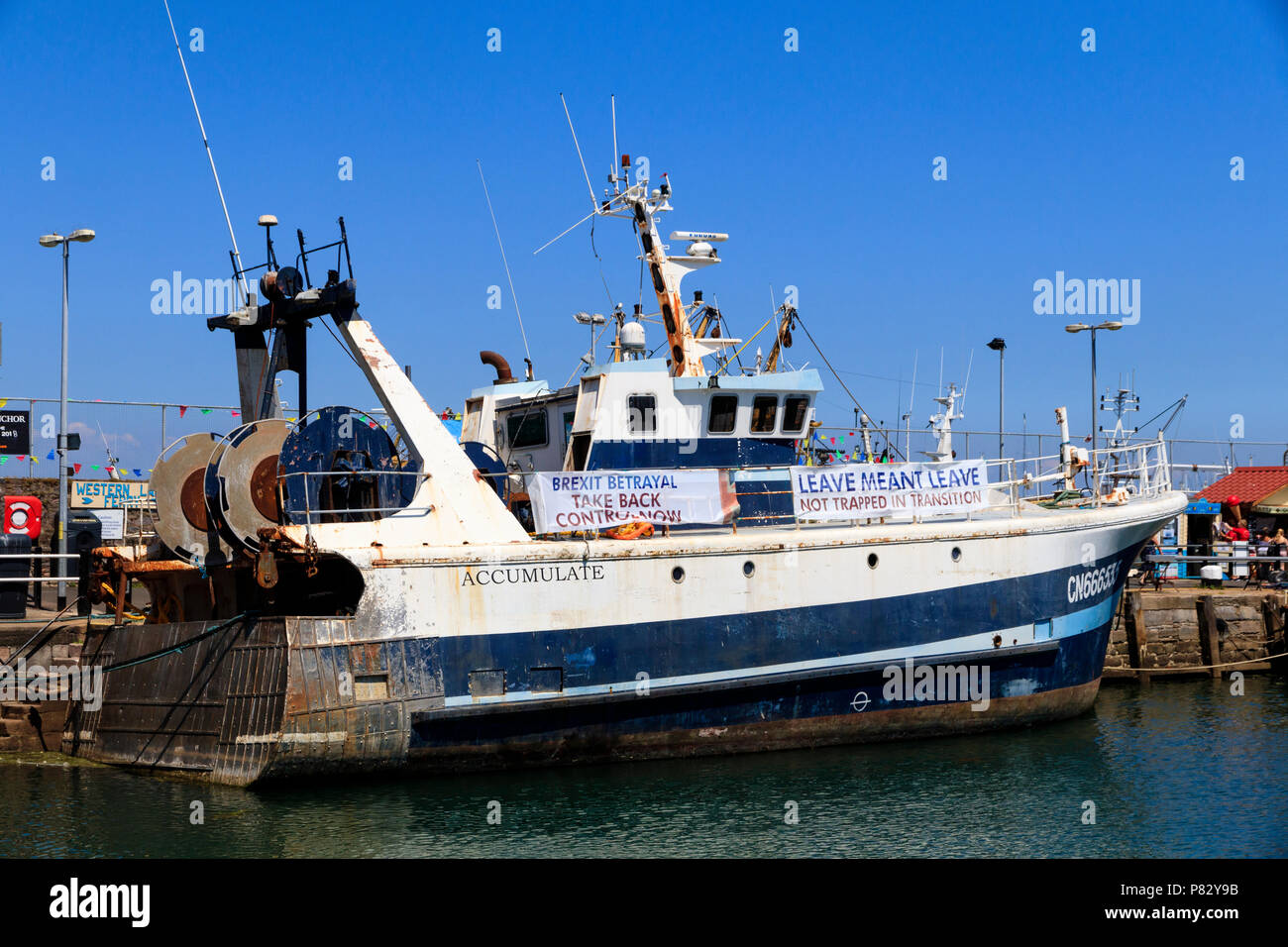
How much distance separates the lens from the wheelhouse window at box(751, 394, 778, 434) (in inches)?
732

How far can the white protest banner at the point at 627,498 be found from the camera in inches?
630

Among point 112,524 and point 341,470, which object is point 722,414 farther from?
point 112,524

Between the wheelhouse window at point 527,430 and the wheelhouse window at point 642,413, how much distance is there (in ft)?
5.78

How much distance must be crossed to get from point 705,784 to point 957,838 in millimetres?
3386

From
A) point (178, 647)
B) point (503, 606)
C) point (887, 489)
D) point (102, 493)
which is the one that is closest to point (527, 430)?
point (503, 606)

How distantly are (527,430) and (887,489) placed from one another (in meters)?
5.92

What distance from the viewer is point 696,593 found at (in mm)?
16203

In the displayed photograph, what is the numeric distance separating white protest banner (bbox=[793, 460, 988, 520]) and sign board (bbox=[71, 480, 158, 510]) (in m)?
20.8

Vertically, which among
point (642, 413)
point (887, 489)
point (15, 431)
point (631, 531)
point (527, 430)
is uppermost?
point (15, 431)

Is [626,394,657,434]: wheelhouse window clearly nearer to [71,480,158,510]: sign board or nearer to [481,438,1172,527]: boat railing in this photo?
[481,438,1172,527]: boat railing

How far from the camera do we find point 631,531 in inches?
645

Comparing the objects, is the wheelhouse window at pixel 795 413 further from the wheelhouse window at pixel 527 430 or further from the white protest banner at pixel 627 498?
the wheelhouse window at pixel 527 430

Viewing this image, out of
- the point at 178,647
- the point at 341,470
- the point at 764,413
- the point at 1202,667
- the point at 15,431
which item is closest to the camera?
the point at 178,647
